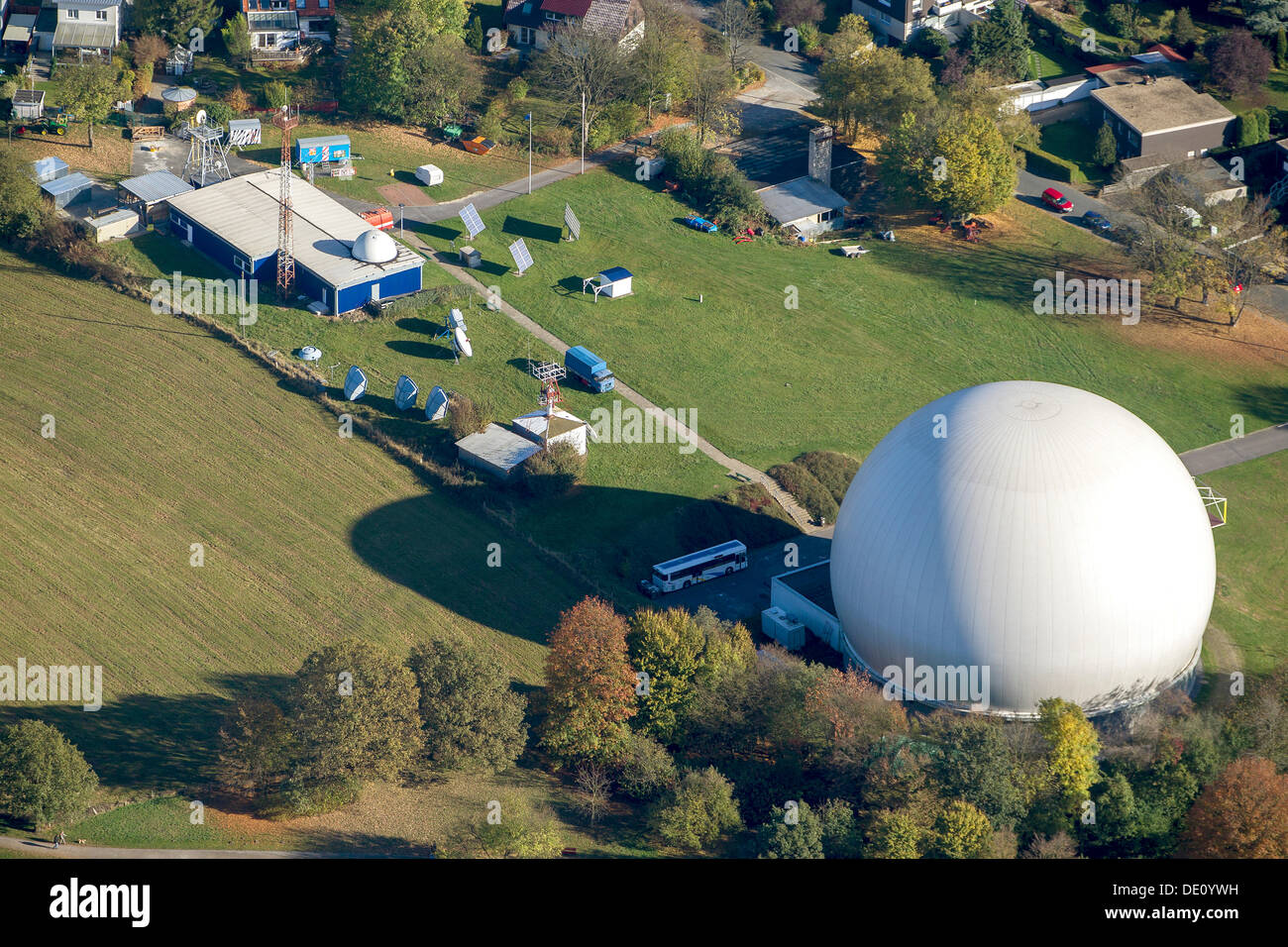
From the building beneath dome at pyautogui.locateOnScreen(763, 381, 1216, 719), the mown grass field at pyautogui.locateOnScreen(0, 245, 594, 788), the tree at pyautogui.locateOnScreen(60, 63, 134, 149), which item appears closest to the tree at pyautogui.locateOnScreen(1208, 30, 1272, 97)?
the building beneath dome at pyautogui.locateOnScreen(763, 381, 1216, 719)

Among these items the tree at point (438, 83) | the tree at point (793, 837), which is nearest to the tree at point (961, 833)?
the tree at point (793, 837)

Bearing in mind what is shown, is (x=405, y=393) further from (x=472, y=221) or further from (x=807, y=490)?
(x=807, y=490)

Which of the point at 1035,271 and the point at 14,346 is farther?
the point at 1035,271

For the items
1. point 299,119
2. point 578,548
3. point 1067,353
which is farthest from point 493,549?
point 299,119

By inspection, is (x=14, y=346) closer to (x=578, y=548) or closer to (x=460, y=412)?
(x=460, y=412)

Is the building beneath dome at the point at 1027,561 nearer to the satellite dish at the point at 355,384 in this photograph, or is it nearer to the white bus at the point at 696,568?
the white bus at the point at 696,568

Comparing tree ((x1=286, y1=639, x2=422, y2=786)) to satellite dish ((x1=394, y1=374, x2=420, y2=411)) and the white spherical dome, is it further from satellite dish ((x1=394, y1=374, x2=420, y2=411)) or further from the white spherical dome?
satellite dish ((x1=394, y1=374, x2=420, y2=411))

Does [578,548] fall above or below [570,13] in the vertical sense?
below
